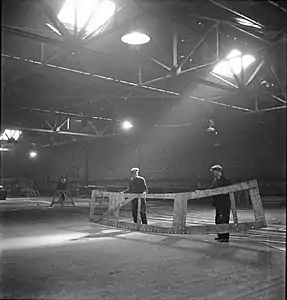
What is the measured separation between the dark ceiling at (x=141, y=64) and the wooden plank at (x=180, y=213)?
2818 millimetres

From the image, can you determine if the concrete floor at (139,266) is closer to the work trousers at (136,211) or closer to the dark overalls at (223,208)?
the dark overalls at (223,208)

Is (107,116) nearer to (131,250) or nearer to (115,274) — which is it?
(131,250)

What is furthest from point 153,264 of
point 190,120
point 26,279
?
point 190,120

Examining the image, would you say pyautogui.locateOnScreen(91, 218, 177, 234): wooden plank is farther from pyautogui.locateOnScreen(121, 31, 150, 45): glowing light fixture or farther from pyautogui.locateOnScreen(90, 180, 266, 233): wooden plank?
pyautogui.locateOnScreen(121, 31, 150, 45): glowing light fixture

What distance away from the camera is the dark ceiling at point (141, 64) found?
4105mm

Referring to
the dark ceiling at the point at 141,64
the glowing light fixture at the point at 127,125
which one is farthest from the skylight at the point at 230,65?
the glowing light fixture at the point at 127,125

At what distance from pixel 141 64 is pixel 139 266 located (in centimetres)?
468

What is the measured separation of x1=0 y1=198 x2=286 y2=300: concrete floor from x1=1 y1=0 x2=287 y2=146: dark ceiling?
161cm

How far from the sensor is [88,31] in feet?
21.3

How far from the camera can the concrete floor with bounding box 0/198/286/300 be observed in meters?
3.29

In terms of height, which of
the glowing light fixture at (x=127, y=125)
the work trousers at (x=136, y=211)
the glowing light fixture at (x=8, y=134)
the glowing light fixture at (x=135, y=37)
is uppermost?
the glowing light fixture at (x=135, y=37)

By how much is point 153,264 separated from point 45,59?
4.79 metres

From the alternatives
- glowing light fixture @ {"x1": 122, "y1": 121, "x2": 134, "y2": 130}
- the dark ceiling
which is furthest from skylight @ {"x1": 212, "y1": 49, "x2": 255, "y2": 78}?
glowing light fixture @ {"x1": 122, "y1": 121, "x2": 134, "y2": 130}

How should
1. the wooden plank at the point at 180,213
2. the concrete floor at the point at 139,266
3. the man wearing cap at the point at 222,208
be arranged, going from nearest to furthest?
the concrete floor at the point at 139,266
the man wearing cap at the point at 222,208
the wooden plank at the point at 180,213
